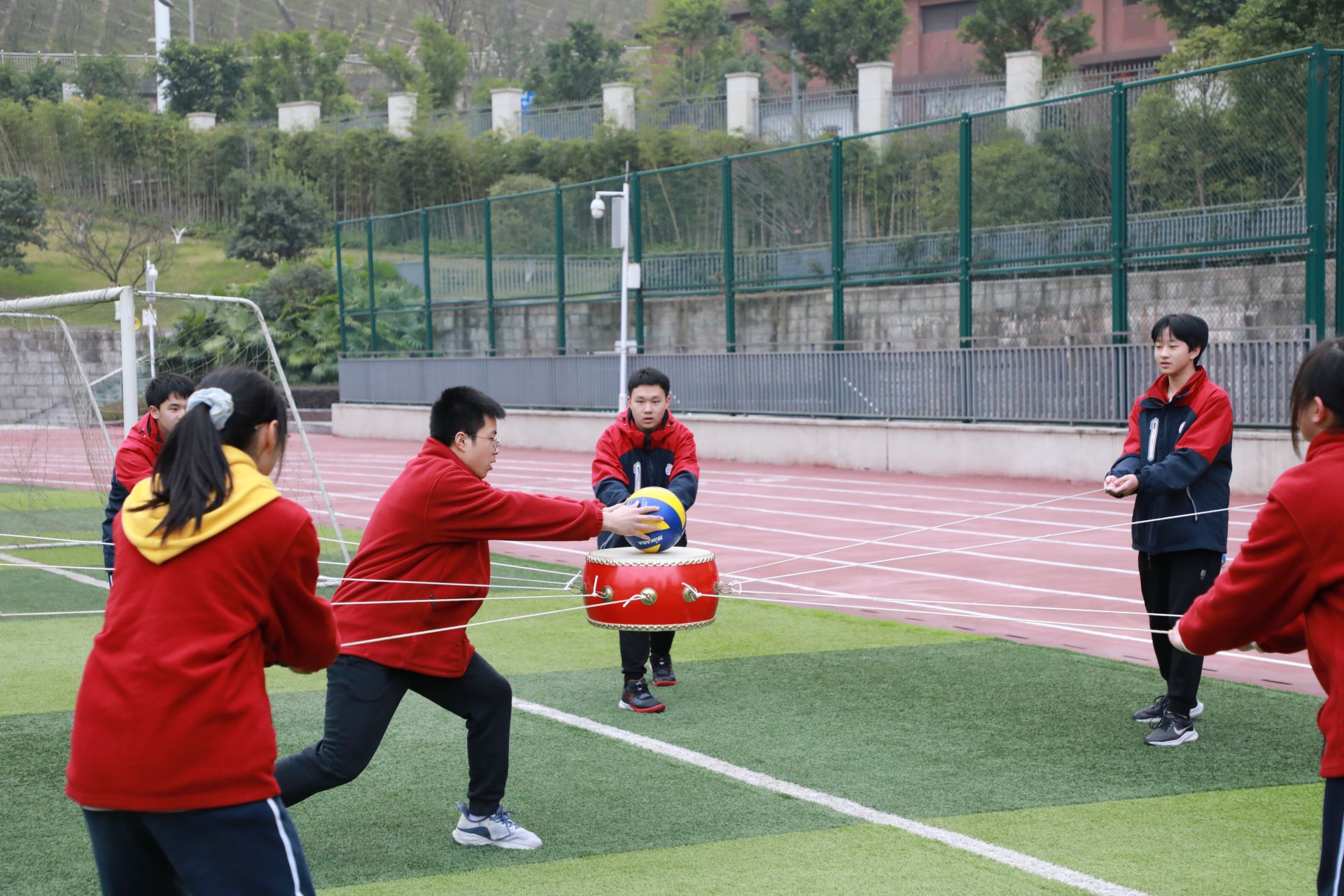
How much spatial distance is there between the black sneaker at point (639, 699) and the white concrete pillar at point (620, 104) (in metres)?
52.0

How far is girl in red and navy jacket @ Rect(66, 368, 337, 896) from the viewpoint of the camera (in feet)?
10.2

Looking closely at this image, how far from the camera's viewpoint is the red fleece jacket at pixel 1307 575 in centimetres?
333

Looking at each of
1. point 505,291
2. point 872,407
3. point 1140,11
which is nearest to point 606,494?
point 872,407

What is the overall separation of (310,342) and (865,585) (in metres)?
31.4

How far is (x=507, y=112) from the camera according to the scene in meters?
61.8

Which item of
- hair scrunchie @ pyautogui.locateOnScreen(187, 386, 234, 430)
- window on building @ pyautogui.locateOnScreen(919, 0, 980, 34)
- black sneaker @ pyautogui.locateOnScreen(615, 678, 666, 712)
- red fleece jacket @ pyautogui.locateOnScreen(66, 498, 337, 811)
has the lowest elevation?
black sneaker @ pyautogui.locateOnScreen(615, 678, 666, 712)

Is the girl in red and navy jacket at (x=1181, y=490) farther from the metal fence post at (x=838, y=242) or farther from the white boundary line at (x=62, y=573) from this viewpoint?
the metal fence post at (x=838, y=242)

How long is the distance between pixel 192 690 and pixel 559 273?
2618 cm

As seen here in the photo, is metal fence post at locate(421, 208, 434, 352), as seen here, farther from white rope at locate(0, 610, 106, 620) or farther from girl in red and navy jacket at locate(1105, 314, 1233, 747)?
girl in red and navy jacket at locate(1105, 314, 1233, 747)

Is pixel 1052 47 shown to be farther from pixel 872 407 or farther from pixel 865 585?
pixel 865 585

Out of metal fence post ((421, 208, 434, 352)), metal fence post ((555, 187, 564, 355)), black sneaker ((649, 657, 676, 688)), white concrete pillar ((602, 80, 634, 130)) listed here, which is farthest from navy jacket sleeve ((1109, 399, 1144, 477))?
white concrete pillar ((602, 80, 634, 130))

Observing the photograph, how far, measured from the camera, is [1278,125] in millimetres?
17094

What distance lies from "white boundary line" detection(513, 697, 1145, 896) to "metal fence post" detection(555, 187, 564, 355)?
21380mm

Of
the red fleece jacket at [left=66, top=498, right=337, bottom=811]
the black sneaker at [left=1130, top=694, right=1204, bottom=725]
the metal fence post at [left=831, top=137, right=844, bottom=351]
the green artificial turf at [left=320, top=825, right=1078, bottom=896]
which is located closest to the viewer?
the red fleece jacket at [left=66, top=498, right=337, bottom=811]
